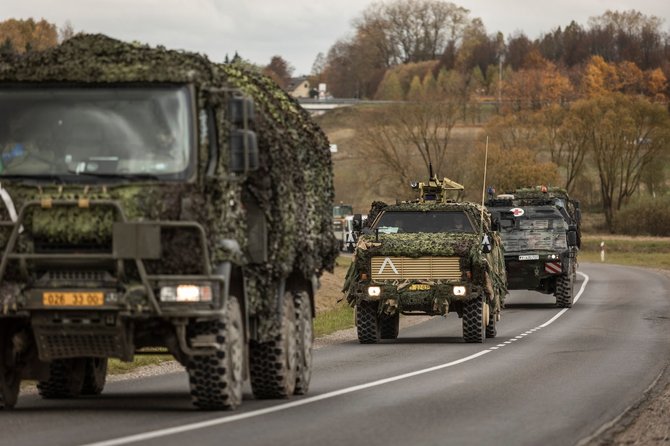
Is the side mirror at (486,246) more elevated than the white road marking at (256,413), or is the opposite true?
the side mirror at (486,246)

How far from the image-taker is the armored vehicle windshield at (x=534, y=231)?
139 feet

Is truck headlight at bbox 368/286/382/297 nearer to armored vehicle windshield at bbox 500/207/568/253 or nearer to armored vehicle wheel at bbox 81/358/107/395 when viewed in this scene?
armored vehicle wheel at bbox 81/358/107/395

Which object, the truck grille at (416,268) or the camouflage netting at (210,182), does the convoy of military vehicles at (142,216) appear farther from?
the truck grille at (416,268)

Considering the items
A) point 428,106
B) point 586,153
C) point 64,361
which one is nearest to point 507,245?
point 64,361

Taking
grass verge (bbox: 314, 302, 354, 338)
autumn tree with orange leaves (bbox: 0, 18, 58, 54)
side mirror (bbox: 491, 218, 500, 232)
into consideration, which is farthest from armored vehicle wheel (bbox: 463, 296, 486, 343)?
autumn tree with orange leaves (bbox: 0, 18, 58, 54)

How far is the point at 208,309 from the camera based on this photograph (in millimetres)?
13742

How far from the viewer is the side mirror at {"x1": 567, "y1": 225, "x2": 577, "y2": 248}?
44.5m

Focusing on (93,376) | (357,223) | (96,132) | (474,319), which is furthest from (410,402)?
(357,223)

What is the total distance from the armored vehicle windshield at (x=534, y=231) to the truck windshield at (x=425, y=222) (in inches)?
493

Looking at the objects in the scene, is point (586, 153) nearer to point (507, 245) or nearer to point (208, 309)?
point (507, 245)

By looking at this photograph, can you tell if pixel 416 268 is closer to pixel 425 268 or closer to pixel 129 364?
pixel 425 268

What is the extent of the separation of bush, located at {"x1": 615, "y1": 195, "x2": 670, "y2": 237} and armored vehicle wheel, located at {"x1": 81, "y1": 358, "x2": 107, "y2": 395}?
82.2 meters

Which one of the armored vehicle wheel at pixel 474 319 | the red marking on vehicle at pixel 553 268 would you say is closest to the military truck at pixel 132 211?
the armored vehicle wheel at pixel 474 319

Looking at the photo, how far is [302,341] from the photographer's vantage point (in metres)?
17.2
